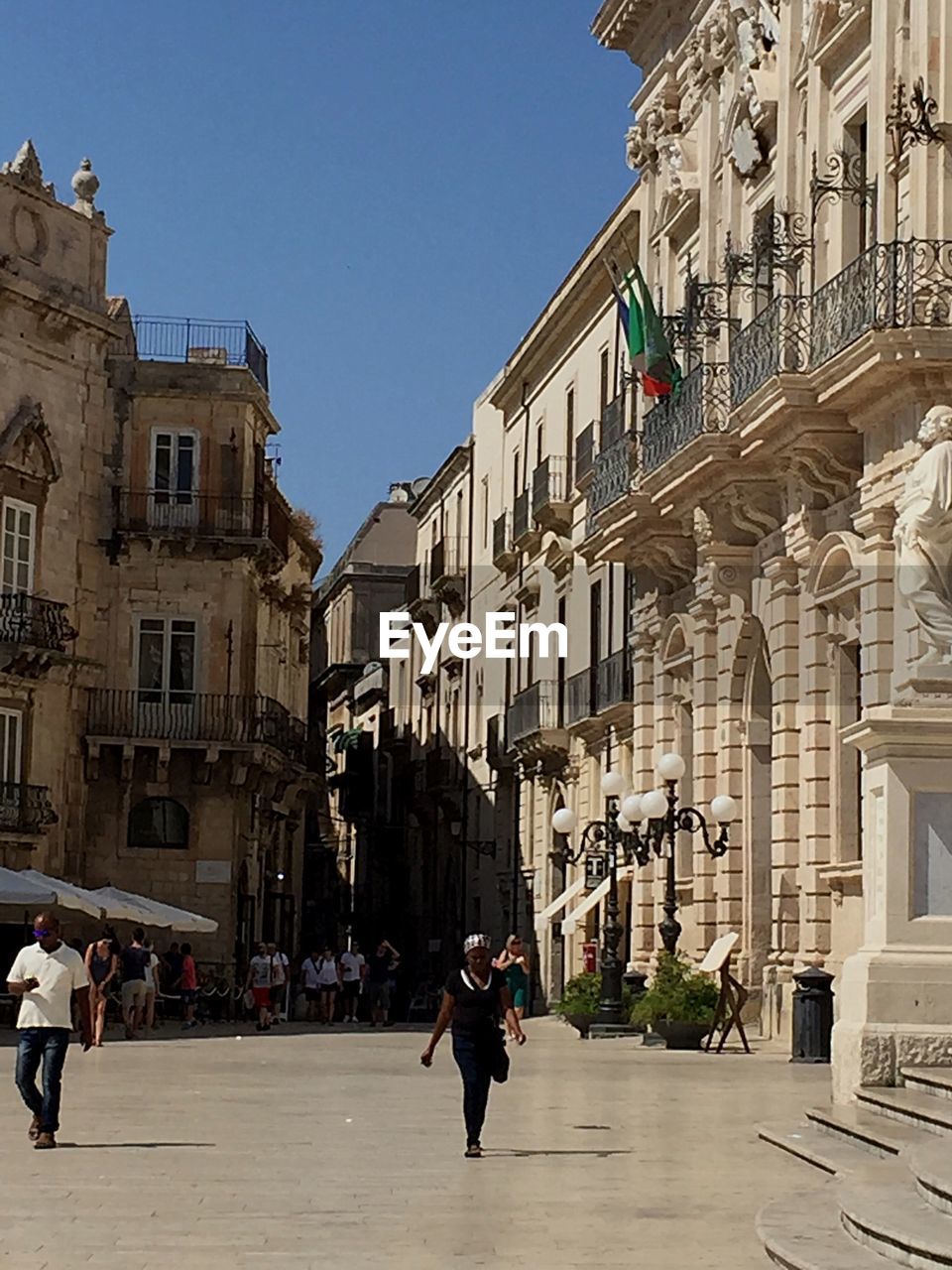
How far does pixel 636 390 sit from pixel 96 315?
37.6 ft

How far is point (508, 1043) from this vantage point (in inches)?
1153

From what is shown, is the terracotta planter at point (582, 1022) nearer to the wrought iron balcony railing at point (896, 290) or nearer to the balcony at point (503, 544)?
the wrought iron balcony railing at point (896, 290)

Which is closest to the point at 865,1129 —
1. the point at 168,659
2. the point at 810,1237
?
the point at 810,1237

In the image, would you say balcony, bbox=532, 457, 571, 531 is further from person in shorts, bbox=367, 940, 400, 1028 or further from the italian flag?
the italian flag

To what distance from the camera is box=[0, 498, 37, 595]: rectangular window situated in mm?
41969

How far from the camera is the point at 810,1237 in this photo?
33.5 ft

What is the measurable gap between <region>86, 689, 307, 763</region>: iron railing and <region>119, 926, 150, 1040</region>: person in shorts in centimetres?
1176

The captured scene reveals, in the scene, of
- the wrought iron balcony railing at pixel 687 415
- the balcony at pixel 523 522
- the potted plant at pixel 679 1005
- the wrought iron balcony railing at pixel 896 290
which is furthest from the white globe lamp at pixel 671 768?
the balcony at pixel 523 522

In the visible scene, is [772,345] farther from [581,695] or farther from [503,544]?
[503,544]

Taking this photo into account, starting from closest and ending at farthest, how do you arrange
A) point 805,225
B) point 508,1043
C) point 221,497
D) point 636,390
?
point 805,225 → point 508,1043 → point 636,390 → point 221,497

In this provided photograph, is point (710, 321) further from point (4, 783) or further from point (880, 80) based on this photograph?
point (4, 783)

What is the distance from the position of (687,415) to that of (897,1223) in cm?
2054

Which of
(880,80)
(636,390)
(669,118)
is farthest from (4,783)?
(880,80)

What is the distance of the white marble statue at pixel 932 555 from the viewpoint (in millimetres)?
15227
